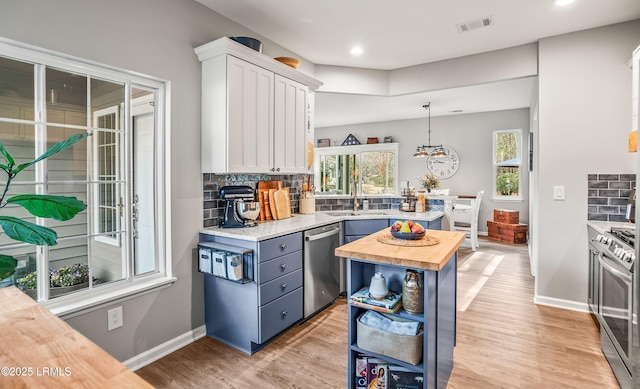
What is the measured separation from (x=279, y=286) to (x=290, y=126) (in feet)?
5.13

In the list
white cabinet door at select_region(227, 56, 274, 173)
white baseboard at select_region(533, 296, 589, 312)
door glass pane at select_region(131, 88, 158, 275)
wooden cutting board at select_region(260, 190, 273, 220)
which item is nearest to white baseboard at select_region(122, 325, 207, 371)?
door glass pane at select_region(131, 88, 158, 275)

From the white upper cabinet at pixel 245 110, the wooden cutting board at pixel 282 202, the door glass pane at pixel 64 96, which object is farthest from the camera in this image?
the wooden cutting board at pixel 282 202

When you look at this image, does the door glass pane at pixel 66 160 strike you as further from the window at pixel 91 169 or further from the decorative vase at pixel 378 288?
the decorative vase at pixel 378 288

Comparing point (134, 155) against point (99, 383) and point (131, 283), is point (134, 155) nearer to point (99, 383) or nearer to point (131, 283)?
point (131, 283)

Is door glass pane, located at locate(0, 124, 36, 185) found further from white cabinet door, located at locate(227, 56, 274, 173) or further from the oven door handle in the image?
the oven door handle

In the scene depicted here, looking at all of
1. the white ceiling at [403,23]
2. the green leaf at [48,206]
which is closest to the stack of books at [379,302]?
the green leaf at [48,206]

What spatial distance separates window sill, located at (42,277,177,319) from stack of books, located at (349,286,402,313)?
1.44m

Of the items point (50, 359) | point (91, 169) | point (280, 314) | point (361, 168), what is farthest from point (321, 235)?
point (361, 168)

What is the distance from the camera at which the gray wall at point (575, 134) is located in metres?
3.06

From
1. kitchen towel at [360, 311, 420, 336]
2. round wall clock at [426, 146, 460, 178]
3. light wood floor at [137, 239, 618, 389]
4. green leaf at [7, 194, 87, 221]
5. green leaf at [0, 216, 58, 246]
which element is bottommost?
light wood floor at [137, 239, 618, 389]

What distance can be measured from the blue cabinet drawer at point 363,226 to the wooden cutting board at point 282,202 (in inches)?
25.0

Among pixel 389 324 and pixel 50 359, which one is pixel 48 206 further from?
pixel 389 324

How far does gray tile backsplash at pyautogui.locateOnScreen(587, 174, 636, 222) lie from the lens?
305 centimetres

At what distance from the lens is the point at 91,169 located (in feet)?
7.10
